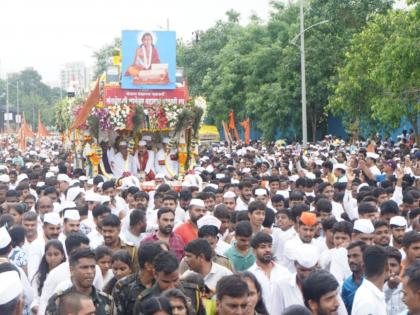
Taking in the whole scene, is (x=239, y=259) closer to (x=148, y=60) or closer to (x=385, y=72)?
(x=148, y=60)

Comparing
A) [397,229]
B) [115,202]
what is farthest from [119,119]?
[397,229]

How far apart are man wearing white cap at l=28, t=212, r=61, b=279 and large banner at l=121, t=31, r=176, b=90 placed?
1154 cm

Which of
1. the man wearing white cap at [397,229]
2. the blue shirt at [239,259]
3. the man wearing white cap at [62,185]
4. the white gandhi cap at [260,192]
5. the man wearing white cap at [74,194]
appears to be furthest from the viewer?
the man wearing white cap at [62,185]

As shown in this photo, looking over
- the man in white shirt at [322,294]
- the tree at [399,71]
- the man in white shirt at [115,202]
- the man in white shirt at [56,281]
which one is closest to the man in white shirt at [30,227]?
the man in white shirt at [56,281]

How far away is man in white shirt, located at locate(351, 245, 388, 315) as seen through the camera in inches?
257

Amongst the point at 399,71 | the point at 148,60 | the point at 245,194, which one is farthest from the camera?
the point at 399,71

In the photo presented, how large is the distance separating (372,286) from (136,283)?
5.68 ft

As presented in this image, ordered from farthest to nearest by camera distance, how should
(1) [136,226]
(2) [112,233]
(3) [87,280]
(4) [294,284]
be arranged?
(1) [136,226], (2) [112,233], (4) [294,284], (3) [87,280]

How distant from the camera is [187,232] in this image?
10.0 meters

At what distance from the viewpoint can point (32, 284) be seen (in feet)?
26.8

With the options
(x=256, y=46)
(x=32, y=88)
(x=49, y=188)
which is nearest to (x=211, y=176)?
(x=49, y=188)

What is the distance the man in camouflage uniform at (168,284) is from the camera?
21.8 feet

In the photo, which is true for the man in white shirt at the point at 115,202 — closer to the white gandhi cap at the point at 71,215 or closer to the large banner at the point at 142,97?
the white gandhi cap at the point at 71,215

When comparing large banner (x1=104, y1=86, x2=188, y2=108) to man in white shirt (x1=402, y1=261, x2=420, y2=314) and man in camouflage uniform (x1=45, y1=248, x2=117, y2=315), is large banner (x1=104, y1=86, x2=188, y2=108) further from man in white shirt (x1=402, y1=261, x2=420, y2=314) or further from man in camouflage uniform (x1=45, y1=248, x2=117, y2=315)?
man in white shirt (x1=402, y1=261, x2=420, y2=314)
